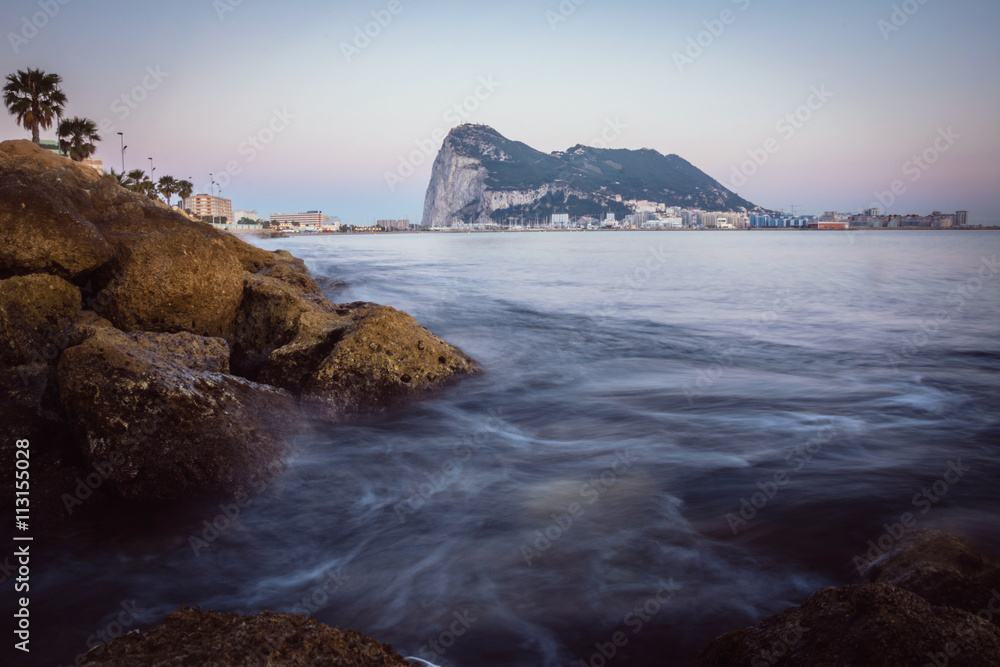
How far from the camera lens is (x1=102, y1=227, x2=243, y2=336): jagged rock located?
21.4ft

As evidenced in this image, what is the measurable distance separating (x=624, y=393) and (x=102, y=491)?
22.2ft

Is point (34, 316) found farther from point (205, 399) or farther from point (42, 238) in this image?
point (205, 399)

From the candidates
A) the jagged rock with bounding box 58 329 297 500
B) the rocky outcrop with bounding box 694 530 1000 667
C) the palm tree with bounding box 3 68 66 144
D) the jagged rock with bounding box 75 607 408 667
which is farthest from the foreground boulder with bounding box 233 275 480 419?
the palm tree with bounding box 3 68 66 144

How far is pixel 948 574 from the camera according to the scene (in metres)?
3.19

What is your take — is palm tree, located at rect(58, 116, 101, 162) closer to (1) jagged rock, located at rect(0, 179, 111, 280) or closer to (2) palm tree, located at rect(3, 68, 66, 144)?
(2) palm tree, located at rect(3, 68, 66, 144)

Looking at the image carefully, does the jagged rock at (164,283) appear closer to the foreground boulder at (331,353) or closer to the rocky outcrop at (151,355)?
the rocky outcrop at (151,355)

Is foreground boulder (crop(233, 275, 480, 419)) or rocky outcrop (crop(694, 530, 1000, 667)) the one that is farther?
foreground boulder (crop(233, 275, 480, 419))

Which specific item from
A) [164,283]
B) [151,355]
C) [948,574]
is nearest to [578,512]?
[948,574]

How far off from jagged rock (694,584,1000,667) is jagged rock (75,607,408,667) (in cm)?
139

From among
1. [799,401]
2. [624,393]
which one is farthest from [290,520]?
[799,401]

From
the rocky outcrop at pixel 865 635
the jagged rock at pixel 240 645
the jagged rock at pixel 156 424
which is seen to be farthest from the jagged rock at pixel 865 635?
the jagged rock at pixel 156 424

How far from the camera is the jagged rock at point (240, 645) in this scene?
2.01m

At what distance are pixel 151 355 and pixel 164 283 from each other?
82.2 inches

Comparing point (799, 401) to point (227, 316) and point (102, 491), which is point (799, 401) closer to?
point (227, 316)
